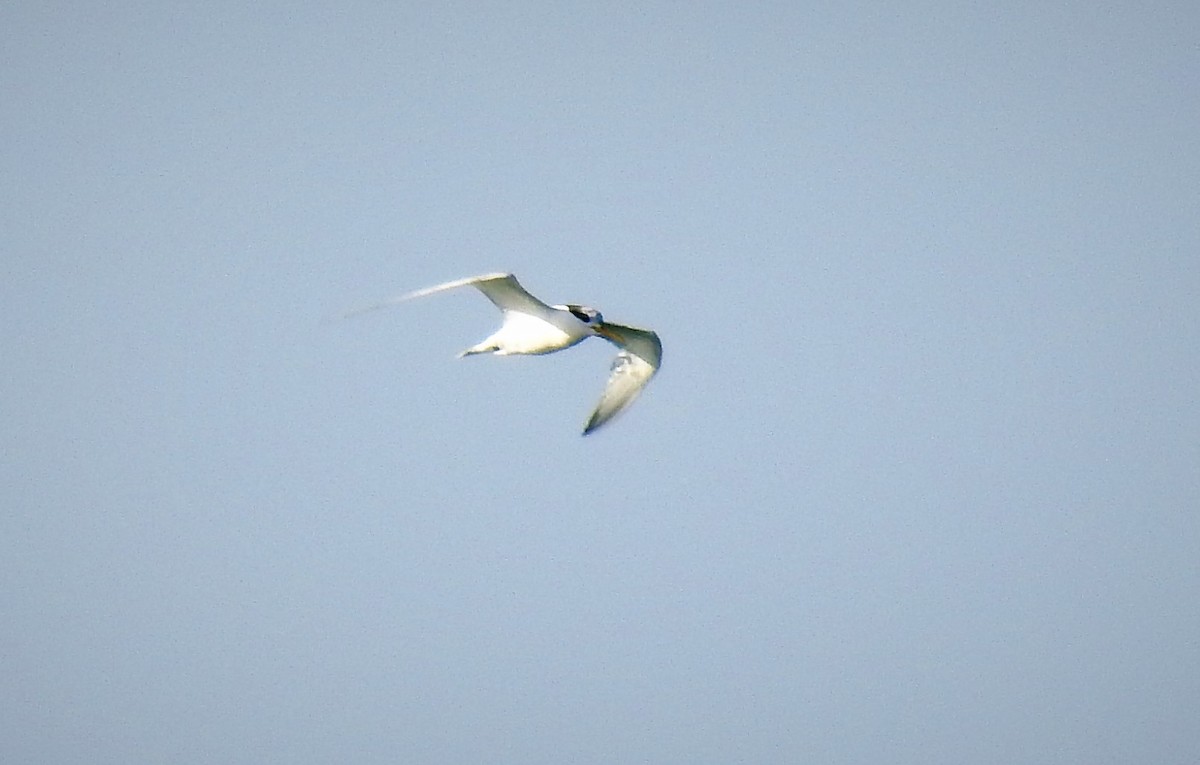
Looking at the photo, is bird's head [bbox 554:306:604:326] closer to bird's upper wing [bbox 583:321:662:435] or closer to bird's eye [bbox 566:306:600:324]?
bird's eye [bbox 566:306:600:324]

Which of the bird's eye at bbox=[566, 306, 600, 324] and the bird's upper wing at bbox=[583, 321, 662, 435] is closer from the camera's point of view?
the bird's eye at bbox=[566, 306, 600, 324]

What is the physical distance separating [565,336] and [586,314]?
1.53 feet

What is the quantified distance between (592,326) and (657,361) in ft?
4.75

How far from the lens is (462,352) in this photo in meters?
19.3

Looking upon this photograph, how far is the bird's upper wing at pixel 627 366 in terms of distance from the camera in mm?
20656

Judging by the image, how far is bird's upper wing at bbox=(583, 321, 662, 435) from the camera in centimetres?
2066

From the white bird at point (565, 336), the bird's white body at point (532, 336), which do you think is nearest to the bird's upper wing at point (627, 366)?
the white bird at point (565, 336)

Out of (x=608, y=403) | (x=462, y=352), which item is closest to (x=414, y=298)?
(x=462, y=352)

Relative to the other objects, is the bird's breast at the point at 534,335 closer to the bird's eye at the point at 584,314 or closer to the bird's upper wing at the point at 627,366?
the bird's eye at the point at 584,314

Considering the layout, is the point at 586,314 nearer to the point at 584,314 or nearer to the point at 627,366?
the point at 584,314

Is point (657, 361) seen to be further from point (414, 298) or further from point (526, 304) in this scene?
point (414, 298)

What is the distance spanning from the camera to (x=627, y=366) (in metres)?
21.0

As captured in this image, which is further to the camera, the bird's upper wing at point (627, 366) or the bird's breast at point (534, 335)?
the bird's upper wing at point (627, 366)

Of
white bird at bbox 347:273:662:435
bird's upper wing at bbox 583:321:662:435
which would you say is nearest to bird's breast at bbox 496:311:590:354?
white bird at bbox 347:273:662:435
